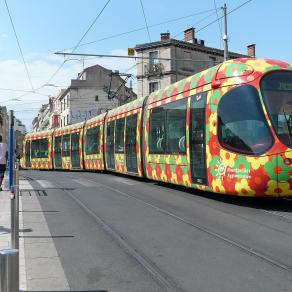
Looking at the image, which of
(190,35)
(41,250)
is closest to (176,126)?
(41,250)

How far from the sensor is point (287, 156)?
9.73 metres

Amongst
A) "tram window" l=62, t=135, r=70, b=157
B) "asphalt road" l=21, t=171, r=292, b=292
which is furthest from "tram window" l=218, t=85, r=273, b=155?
"tram window" l=62, t=135, r=70, b=157

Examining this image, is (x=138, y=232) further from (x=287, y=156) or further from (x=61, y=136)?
(x=61, y=136)

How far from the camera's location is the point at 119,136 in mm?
19250

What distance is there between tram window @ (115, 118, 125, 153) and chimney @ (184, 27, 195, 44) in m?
41.4

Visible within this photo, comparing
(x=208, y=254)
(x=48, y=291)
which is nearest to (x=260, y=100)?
(x=208, y=254)

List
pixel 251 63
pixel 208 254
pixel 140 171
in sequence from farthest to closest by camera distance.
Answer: pixel 140 171
pixel 251 63
pixel 208 254

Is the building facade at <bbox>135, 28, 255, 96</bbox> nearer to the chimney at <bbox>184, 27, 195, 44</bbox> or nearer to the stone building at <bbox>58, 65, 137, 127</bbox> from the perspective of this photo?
the chimney at <bbox>184, 27, 195, 44</bbox>

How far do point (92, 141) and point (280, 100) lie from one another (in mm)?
15180

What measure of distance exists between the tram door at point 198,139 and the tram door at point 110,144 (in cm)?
866

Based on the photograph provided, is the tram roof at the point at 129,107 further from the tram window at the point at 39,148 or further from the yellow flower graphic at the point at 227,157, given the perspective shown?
the tram window at the point at 39,148

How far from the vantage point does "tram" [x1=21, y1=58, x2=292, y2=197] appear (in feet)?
32.3

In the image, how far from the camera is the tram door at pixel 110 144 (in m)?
20.4

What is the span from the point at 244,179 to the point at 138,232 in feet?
9.89
